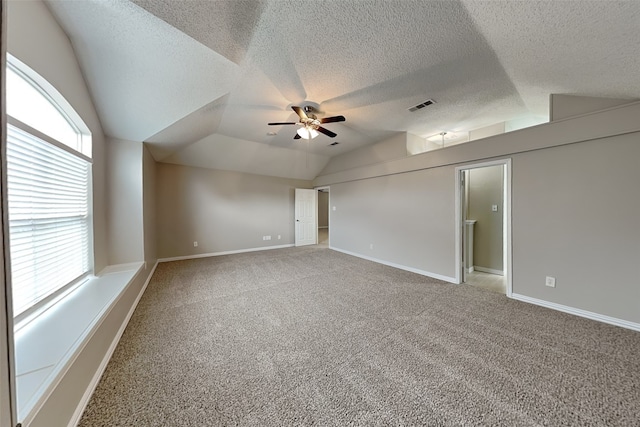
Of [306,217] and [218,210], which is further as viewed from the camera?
[306,217]

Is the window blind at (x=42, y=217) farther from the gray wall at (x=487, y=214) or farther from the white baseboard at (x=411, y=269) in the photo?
the gray wall at (x=487, y=214)

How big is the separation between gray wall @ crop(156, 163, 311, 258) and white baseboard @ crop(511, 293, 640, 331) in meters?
5.53

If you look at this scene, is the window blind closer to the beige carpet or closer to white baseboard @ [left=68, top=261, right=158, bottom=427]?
white baseboard @ [left=68, top=261, right=158, bottom=427]

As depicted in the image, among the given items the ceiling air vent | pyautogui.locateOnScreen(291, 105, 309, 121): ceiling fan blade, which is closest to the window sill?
pyautogui.locateOnScreen(291, 105, 309, 121): ceiling fan blade

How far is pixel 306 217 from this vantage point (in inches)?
281

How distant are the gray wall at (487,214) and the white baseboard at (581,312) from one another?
133 cm

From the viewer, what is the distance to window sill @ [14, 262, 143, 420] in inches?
41.5

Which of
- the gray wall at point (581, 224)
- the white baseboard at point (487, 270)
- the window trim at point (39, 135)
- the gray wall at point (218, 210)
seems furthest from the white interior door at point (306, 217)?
the gray wall at point (581, 224)

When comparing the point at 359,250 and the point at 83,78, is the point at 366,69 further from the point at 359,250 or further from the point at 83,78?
the point at 359,250

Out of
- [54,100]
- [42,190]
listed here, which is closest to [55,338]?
[42,190]

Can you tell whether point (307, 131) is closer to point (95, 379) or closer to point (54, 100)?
point (54, 100)

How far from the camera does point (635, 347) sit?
6.26 feet

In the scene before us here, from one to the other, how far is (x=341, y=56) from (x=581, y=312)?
392cm

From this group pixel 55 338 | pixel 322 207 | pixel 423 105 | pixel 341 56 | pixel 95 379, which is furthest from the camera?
→ pixel 322 207
